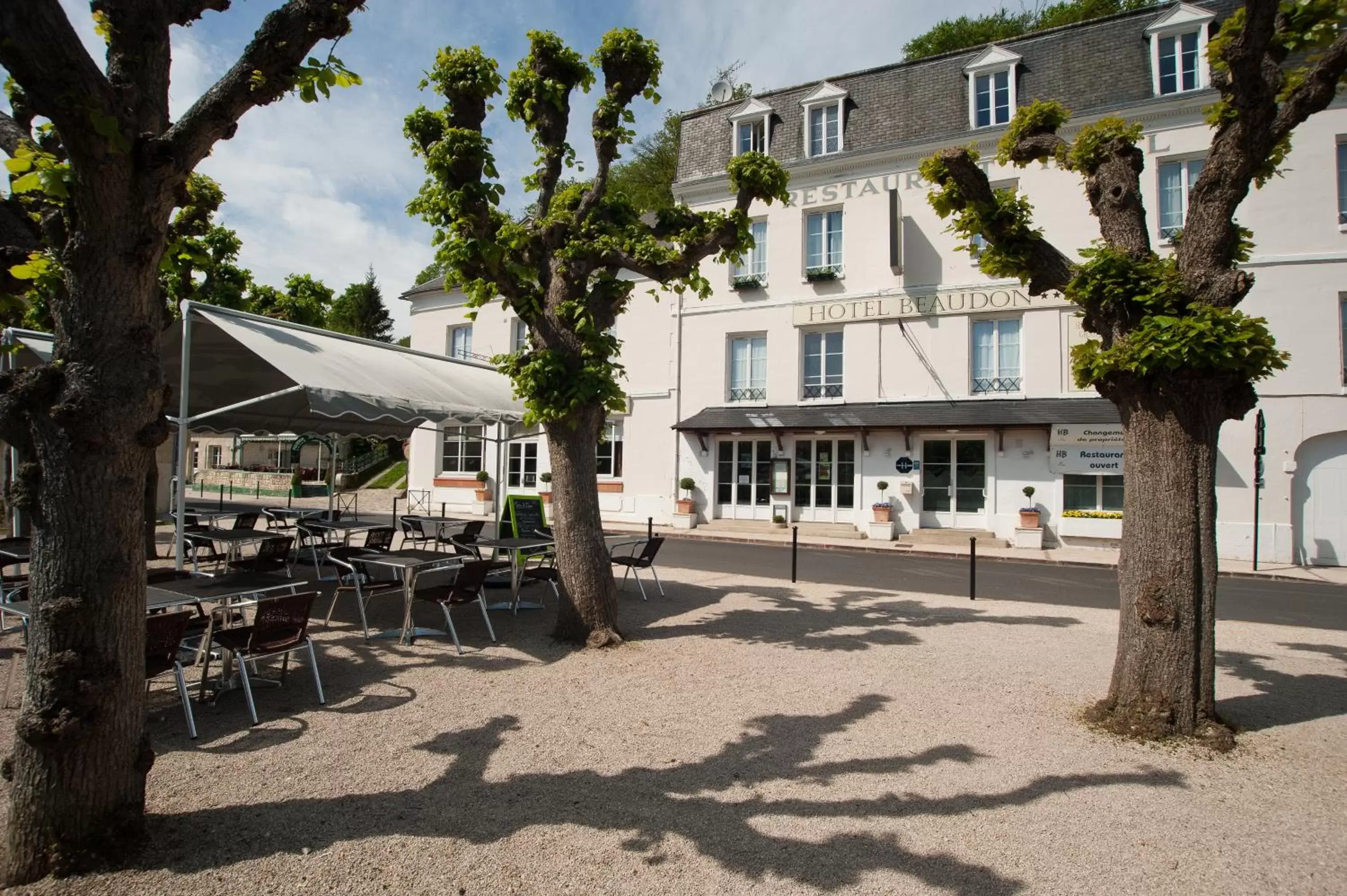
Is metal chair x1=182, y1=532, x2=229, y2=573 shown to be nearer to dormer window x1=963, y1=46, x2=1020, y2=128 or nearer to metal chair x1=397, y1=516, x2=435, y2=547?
metal chair x1=397, y1=516, x2=435, y2=547

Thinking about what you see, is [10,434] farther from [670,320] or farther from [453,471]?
[453,471]

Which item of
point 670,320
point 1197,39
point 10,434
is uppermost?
point 1197,39

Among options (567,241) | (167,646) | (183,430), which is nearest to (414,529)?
(183,430)

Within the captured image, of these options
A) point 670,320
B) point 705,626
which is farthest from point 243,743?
point 670,320

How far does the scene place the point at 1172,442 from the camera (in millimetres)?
4711

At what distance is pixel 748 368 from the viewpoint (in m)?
20.3

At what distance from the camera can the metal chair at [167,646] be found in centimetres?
429

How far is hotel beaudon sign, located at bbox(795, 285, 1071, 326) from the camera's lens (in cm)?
1712

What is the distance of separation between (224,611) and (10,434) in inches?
125

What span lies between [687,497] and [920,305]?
756cm

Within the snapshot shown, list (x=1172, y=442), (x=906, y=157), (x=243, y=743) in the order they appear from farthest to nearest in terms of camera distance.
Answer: (x=906, y=157), (x=1172, y=442), (x=243, y=743)

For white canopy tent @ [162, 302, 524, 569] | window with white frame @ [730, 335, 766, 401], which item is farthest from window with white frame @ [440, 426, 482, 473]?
white canopy tent @ [162, 302, 524, 569]

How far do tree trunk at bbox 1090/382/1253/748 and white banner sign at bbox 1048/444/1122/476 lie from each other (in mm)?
12237

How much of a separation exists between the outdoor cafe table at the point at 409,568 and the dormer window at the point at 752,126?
638 inches
